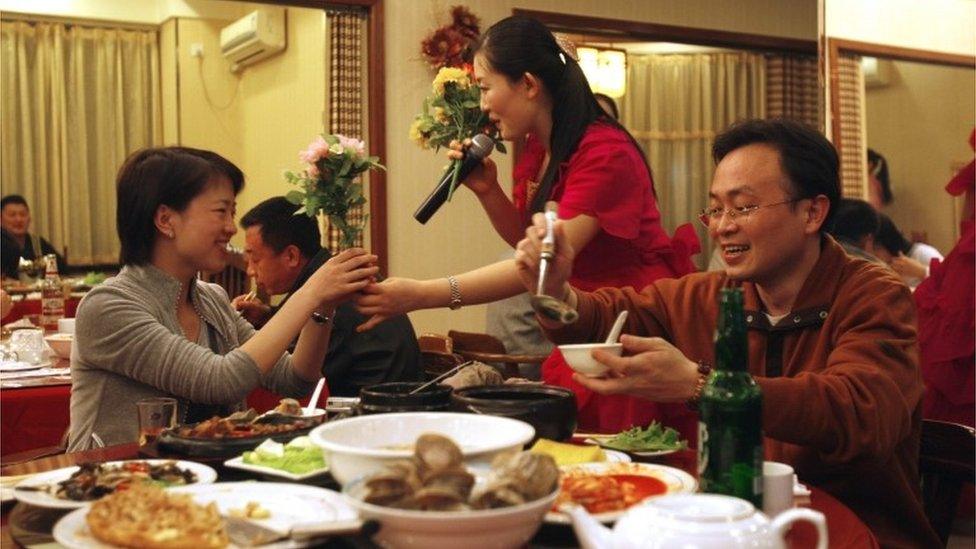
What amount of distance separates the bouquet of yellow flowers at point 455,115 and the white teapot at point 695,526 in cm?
173

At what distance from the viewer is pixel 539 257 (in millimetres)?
1813

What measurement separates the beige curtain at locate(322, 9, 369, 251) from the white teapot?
4.87m

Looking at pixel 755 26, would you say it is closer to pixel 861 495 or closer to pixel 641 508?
pixel 861 495

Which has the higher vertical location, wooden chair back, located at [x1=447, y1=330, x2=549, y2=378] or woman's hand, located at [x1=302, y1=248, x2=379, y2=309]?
woman's hand, located at [x1=302, y1=248, x2=379, y2=309]

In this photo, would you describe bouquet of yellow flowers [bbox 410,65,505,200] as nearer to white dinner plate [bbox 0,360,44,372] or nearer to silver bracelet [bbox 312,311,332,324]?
silver bracelet [bbox 312,311,332,324]

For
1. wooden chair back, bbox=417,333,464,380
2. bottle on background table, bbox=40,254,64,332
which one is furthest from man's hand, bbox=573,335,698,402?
bottle on background table, bbox=40,254,64,332

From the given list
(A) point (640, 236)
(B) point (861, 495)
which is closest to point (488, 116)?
(A) point (640, 236)

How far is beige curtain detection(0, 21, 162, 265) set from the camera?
8109 mm

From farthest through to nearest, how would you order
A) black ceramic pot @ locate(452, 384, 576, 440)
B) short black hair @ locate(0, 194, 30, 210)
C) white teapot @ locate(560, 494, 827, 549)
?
short black hair @ locate(0, 194, 30, 210)
black ceramic pot @ locate(452, 384, 576, 440)
white teapot @ locate(560, 494, 827, 549)

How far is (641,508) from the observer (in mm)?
931

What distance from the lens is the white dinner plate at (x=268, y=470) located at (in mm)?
1367

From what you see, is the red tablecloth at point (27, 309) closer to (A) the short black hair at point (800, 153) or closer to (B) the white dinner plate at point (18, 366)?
(B) the white dinner plate at point (18, 366)

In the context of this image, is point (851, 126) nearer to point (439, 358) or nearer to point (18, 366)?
point (439, 358)

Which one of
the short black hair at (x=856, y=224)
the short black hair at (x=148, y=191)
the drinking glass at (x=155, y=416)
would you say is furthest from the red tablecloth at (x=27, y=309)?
the drinking glass at (x=155, y=416)
